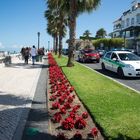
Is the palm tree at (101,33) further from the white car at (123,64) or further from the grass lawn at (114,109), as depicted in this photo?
the grass lawn at (114,109)

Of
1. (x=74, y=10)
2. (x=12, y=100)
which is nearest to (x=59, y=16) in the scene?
(x=74, y=10)

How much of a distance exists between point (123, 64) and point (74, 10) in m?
9.25

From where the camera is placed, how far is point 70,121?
7.95m

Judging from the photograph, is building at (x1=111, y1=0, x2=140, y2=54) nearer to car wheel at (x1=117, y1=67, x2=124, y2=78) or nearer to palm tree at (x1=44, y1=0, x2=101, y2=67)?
palm tree at (x1=44, y1=0, x2=101, y2=67)

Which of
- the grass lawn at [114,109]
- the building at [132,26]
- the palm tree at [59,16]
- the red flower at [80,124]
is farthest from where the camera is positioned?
the building at [132,26]

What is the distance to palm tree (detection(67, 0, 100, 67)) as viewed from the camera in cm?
2794

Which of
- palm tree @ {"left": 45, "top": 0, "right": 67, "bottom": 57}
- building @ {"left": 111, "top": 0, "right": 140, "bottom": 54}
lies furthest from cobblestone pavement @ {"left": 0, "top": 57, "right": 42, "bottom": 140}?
building @ {"left": 111, "top": 0, "right": 140, "bottom": 54}

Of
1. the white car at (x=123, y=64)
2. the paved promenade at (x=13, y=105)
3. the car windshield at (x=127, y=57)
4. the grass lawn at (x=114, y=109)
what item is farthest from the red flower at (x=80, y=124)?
the car windshield at (x=127, y=57)

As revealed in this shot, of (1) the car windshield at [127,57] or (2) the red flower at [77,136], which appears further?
(1) the car windshield at [127,57]

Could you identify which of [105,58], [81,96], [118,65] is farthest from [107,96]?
[105,58]

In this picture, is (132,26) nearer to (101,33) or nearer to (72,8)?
(72,8)

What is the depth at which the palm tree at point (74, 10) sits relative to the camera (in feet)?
91.7

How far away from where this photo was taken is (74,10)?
1103 inches

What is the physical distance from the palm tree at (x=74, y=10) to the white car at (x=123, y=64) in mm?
4867
